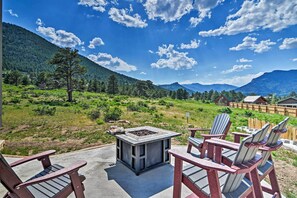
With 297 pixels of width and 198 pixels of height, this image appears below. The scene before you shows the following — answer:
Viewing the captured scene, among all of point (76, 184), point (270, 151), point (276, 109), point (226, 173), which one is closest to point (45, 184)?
point (76, 184)

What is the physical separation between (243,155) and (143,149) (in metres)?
1.76

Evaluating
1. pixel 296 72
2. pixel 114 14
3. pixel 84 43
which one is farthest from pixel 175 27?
pixel 296 72

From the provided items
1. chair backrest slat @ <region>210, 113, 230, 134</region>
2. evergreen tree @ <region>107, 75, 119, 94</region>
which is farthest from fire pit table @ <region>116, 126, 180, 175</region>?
evergreen tree @ <region>107, 75, 119, 94</region>

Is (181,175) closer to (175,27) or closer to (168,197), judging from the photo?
(168,197)

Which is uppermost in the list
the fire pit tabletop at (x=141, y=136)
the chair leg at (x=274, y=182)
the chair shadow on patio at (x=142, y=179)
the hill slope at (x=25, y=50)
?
the hill slope at (x=25, y=50)

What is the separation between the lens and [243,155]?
1.38 m

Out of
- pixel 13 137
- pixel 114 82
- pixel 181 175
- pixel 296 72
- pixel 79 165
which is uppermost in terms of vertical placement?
pixel 296 72

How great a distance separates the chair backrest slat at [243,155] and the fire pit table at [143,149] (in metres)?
1.45

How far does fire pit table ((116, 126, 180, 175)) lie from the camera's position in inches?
110

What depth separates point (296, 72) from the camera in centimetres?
19038

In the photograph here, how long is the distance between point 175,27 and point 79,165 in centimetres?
1176

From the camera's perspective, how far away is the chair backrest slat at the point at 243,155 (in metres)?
1.34

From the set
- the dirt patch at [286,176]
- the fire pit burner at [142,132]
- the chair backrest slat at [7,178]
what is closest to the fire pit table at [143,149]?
the fire pit burner at [142,132]

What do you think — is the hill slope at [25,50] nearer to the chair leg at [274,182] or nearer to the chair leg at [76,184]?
the chair leg at [76,184]
